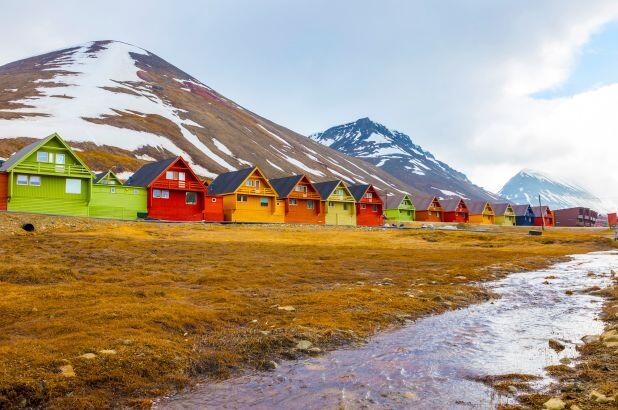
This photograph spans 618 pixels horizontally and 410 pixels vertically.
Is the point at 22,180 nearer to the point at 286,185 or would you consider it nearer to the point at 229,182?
the point at 229,182

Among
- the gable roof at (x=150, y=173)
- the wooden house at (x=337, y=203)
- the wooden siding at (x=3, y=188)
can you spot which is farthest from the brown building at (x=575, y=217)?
the wooden siding at (x=3, y=188)

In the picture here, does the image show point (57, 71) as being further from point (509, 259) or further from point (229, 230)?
point (509, 259)

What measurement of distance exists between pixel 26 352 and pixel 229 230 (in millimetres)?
39987

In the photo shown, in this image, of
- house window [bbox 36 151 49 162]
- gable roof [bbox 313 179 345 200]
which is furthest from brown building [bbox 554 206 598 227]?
house window [bbox 36 151 49 162]

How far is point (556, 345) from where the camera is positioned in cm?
1262

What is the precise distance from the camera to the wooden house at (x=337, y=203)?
84.6 meters

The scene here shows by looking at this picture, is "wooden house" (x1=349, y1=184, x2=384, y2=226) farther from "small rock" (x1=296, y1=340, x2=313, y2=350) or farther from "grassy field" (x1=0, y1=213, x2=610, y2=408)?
"small rock" (x1=296, y1=340, x2=313, y2=350)

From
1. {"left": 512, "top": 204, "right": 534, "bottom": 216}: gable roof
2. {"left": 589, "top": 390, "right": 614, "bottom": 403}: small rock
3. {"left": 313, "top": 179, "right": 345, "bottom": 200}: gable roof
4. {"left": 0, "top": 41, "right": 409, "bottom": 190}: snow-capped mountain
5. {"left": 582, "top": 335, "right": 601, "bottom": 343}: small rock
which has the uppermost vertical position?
{"left": 0, "top": 41, "right": 409, "bottom": 190}: snow-capped mountain

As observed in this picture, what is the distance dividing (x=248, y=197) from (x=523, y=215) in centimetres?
11160

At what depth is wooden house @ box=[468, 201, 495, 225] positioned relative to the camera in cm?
13059

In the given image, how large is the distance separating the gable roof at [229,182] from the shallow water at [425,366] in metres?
56.5

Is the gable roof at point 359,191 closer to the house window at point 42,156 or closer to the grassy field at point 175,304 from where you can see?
the grassy field at point 175,304

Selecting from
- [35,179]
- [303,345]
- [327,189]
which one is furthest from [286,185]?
[303,345]

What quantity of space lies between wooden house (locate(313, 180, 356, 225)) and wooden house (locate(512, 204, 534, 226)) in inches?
3369
